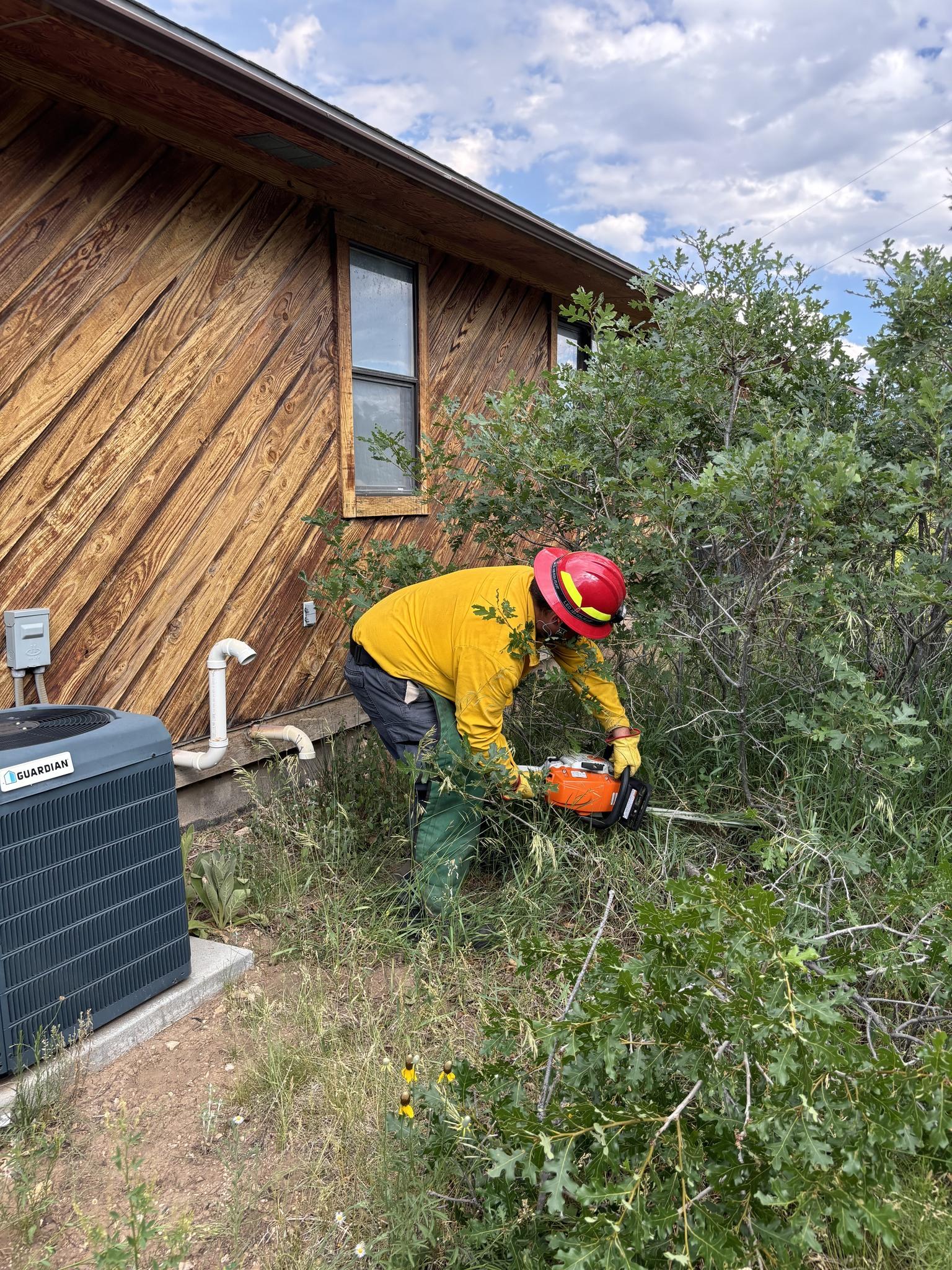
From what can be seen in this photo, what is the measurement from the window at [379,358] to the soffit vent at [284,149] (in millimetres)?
627

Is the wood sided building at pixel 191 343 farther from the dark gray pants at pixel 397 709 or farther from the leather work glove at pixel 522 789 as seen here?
the leather work glove at pixel 522 789

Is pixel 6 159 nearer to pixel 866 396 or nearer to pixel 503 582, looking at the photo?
pixel 503 582

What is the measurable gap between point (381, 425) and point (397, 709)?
2677 mm

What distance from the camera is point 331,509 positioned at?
17.8ft

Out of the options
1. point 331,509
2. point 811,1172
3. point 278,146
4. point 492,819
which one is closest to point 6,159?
point 278,146

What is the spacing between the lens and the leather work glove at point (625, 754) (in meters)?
3.90

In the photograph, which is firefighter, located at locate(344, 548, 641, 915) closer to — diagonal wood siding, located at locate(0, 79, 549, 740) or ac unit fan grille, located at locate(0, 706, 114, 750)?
diagonal wood siding, located at locate(0, 79, 549, 740)

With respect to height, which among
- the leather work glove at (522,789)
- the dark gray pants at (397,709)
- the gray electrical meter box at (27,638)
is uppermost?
the gray electrical meter box at (27,638)

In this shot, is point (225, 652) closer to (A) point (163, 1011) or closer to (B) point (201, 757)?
(B) point (201, 757)

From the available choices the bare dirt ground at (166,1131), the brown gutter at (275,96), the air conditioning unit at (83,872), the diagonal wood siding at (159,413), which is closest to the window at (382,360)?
the diagonal wood siding at (159,413)

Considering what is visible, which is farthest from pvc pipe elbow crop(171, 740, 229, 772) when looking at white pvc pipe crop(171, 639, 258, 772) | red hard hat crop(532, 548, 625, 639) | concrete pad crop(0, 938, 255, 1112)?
red hard hat crop(532, 548, 625, 639)

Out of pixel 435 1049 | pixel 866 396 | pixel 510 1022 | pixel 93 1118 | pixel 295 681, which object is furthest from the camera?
pixel 295 681

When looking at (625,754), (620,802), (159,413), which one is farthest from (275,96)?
(620,802)

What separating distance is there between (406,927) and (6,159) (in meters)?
3.49
